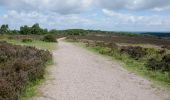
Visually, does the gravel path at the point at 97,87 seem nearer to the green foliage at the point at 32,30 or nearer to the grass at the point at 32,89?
the grass at the point at 32,89

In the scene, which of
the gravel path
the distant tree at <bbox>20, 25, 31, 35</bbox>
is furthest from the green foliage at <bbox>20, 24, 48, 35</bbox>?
the gravel path

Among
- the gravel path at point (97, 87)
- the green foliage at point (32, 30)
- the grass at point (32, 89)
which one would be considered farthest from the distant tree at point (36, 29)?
the grass at point (32, 89)

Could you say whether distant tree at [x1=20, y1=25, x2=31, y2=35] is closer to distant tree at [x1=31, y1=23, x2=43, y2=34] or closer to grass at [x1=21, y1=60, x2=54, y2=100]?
distant tree at [x1=31, y1=23, x2=43, y2=34]

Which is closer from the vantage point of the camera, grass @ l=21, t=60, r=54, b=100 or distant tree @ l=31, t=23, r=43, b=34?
grass @ l=21, t=60, r=54, b=100

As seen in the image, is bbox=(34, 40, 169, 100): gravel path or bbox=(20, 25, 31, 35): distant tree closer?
bbox=(34, 40, 169, 100): gravel path

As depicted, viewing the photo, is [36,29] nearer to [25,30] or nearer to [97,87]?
[25,30]

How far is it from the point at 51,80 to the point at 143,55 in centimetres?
1347

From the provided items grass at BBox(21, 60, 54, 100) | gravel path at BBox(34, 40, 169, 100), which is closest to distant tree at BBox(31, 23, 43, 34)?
gravel path at BBox(34, 40, 169, 100)

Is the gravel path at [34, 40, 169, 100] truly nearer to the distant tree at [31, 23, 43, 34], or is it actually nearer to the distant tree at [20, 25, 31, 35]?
the distant tree at [31, 23, 43, 34]

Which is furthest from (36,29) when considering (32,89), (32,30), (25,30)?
(32,89)

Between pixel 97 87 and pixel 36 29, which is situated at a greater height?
pixel 97 87

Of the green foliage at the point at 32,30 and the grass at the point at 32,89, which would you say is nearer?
the grass at the point at 32,89

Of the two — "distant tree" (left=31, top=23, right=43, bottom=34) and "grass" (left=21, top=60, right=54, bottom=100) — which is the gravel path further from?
"distant tree" (left=31, top=23, right=43, bottom=34)

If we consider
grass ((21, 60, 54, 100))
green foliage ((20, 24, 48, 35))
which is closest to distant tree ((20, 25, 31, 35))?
green foliage ((20, 24, 48, 35))
